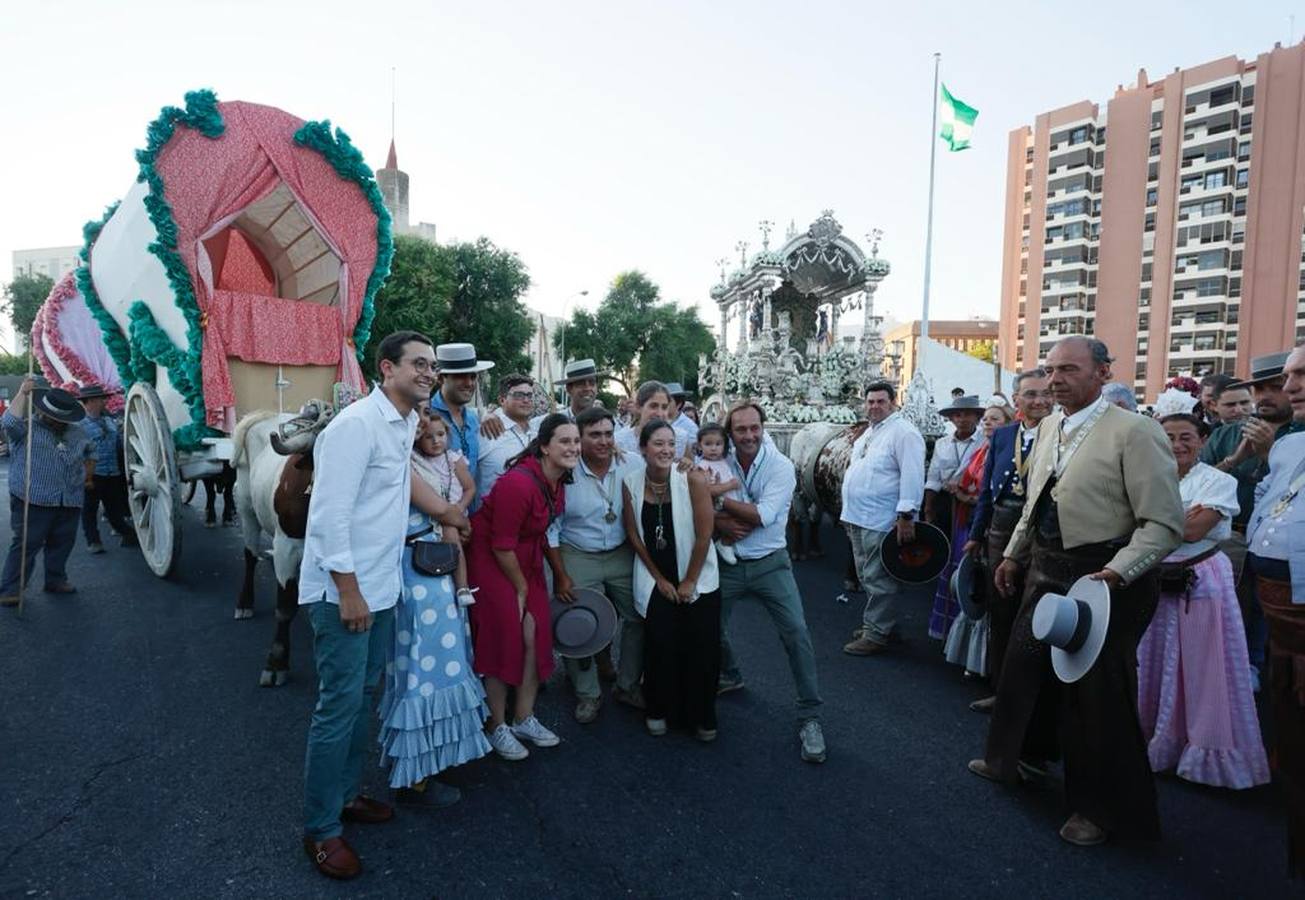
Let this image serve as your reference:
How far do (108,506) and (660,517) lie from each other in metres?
7.67

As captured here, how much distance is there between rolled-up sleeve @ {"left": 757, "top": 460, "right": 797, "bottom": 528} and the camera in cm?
368

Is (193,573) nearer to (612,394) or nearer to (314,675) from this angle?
(314,675)

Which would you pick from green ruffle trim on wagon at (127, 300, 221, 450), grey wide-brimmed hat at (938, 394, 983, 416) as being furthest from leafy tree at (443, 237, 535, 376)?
grey wide-brimmed hat at (938, 394, 983, 416)

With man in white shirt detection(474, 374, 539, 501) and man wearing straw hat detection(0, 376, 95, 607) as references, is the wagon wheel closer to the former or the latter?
man wearing straw hat detection(0, 376, 95, 607)

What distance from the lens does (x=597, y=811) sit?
9.68 feet

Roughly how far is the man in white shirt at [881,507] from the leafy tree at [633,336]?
3073 centimetres

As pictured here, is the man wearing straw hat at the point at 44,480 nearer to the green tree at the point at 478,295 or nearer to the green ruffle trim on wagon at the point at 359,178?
the green ruffle trim on wagon at the point at 359,178

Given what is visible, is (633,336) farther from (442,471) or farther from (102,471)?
(442,471)

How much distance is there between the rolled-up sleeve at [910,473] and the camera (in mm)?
4758

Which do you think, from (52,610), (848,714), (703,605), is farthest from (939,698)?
(52,610)

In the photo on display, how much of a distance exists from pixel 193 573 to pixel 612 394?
3394 centimetres

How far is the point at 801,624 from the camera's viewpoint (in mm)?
3584

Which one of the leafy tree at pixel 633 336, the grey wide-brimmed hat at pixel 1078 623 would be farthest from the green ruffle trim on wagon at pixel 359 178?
the leafy tree at pixel 633 336

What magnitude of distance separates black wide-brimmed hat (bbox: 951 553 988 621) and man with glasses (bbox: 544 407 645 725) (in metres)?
1.83
